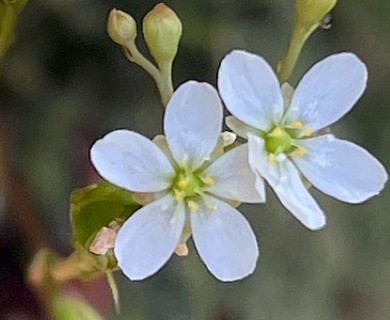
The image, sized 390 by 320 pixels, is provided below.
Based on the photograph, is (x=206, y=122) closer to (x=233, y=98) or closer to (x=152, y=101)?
(x=233, y=98)

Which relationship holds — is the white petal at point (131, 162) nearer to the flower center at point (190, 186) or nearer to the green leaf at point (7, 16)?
the flower center at point (190, 186)

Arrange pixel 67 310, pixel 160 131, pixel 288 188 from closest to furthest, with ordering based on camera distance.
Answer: pixel 288 188 → pixel 67 310 → pixel 160 131

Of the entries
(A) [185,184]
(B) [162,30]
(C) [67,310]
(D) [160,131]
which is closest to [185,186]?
(A) [185,184]

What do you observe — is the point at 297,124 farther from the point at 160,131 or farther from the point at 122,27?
the point at 160,131

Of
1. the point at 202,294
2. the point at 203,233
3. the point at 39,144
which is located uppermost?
the point at 203,233

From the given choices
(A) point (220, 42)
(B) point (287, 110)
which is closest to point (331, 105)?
(B) point (287, 110)

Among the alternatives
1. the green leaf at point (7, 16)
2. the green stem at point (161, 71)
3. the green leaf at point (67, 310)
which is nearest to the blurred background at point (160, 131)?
the green leaf at point (67, 310)

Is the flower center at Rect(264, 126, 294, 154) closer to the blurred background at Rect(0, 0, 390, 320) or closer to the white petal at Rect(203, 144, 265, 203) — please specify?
the white petal at Rect(203, 144, 265, 203)
